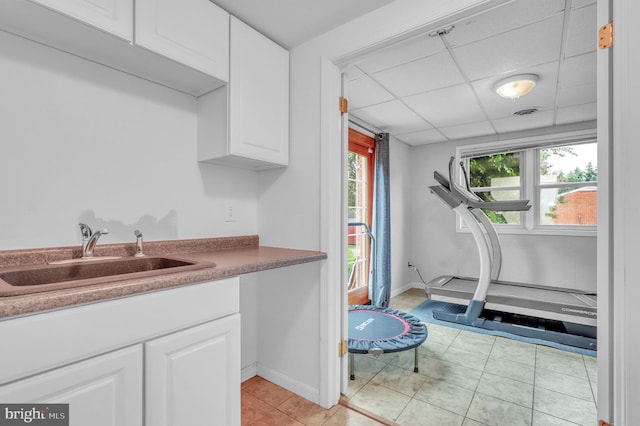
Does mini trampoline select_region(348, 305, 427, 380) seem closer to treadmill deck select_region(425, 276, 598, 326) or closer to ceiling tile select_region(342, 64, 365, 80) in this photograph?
treadmill deck select_region(425, 276, 598, 326)

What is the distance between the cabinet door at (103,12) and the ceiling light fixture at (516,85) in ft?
9.06

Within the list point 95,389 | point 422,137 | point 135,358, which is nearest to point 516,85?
point 422,137

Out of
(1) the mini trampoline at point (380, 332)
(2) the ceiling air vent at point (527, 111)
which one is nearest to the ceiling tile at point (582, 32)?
(2) the ceiling air vent at point (527, 111)

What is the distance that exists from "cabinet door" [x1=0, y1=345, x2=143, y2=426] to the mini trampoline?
1.47 metres

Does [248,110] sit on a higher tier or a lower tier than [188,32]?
lower

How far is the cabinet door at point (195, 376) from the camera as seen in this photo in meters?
1.01

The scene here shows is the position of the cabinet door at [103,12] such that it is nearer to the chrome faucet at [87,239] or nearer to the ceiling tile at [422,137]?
the chrome faucet at [87,239]

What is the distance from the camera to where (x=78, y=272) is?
1243 mm

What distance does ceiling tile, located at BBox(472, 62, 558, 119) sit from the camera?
8.09 ft

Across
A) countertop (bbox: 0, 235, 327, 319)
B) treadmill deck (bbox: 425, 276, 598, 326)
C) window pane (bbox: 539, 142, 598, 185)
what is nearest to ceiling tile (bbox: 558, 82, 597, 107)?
window pane (bbox: 539, 142, 598, 185)

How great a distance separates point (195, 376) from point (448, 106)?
329 centimetres

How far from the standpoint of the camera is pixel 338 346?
6.10 ft

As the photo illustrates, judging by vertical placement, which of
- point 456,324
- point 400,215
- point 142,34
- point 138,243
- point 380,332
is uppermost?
point 142,34

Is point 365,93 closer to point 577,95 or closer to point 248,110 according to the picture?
point 248,110
